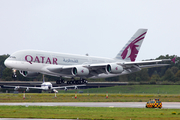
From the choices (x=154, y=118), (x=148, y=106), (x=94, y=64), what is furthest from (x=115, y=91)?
(x=154, y=118)

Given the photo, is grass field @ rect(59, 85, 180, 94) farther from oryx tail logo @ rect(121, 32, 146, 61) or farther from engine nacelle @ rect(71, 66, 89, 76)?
engine nacelle @ rect(71, 66, 89, 76)

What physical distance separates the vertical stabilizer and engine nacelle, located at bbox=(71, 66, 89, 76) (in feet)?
38.0

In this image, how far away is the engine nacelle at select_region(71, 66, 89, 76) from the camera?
194 feet

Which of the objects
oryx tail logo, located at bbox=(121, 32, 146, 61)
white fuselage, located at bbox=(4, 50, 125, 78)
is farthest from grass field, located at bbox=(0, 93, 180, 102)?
oryx tail logo, located at bbox=(121, 32, 146, 61)

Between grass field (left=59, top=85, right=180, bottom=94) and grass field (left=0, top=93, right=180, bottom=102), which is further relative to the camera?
grass field (left=59, top=85, right=180, bottom=94)

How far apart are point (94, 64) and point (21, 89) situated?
44.0 metres

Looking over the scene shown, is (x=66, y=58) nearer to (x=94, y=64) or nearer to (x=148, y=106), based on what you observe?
(x=94, y=64)

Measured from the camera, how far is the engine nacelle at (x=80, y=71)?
59.3 metres

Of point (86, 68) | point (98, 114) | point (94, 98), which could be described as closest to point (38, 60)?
point (86, 68)

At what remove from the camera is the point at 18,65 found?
183 ft

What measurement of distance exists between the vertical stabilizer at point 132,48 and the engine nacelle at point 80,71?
11568 mm

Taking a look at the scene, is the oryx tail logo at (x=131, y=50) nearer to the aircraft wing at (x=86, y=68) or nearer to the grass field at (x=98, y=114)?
the aircraft wing at (x=86, y=68)

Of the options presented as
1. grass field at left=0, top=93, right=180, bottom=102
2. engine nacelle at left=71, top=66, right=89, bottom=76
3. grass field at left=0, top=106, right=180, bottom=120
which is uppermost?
engine nacelle at left=71, top=66, right=89, bottom=76

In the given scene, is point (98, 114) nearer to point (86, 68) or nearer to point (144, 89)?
point (86, 68)
